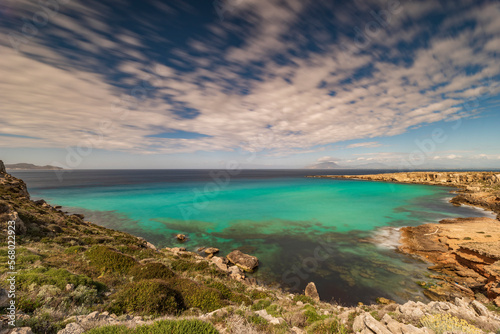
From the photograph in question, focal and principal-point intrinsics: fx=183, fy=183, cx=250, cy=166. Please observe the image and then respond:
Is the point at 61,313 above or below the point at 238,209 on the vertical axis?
above

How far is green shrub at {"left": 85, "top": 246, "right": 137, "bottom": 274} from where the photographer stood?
13.4 meters

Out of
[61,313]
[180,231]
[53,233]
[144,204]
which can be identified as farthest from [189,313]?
[144,204]

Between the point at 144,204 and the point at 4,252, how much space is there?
50104mm

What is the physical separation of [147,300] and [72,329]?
3.42 meters

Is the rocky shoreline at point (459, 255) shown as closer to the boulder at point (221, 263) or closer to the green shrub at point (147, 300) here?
the boulder at point (221, 263)

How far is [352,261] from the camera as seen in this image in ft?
74.9

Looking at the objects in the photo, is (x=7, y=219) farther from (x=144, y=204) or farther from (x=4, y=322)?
(x=144, y=204)

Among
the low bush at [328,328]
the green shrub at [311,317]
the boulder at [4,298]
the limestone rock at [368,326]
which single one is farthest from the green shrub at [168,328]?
the limestone rock at [368,326]

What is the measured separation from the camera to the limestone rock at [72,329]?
20.1 feet

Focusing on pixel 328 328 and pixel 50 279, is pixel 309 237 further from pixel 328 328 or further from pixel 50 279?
pixel 50 279

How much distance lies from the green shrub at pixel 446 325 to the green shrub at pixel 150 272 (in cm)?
1459

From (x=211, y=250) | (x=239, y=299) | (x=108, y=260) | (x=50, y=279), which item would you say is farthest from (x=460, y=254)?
(x=50, y=279)

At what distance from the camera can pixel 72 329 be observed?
6344 millimetres

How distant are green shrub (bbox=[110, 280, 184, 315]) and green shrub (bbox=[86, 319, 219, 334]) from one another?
2.47 meters
